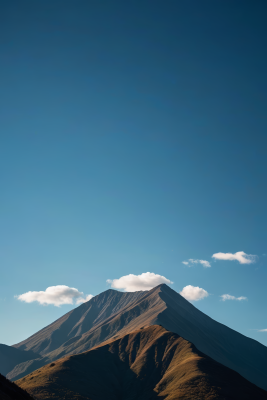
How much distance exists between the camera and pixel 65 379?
390ft

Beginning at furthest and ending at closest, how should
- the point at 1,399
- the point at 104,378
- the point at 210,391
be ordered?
the point at 104,378
the point at 210,391
the point at 1,399

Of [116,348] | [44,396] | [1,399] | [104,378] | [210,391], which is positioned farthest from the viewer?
[116,348]

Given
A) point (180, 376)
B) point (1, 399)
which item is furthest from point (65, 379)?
point (1, 399)

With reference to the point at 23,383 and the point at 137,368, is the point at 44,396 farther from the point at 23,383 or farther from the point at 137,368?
the point at 137,368

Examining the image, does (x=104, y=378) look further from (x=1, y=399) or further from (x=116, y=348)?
(x=1, y=399)

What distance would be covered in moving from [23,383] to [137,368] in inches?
2201

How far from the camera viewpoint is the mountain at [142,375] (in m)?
99.7

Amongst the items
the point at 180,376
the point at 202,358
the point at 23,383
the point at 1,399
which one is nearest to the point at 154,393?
the point at 180,376

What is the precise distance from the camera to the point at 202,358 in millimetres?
122000

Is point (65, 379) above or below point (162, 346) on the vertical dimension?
below

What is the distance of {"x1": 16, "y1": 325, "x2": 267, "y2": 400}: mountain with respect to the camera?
9972 cm

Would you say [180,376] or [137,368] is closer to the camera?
[180,376]

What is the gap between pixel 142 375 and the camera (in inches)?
5433

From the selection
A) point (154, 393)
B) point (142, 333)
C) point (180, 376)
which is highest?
point (142, 333)
